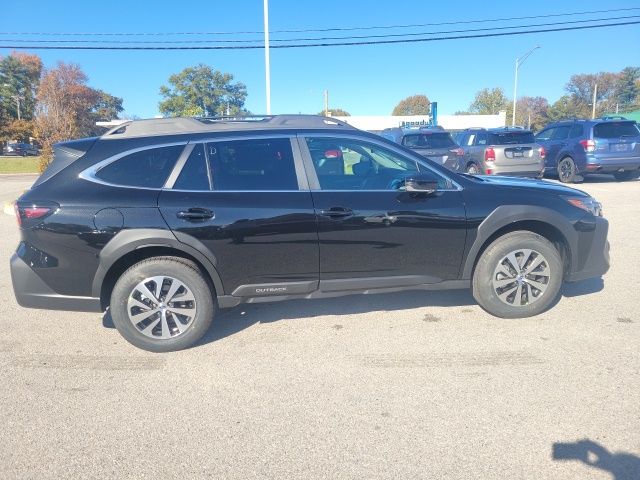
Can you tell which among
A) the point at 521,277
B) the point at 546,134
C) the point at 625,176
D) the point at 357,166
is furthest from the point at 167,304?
the point at 625,176

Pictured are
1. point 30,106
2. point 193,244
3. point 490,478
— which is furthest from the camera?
point 30,106

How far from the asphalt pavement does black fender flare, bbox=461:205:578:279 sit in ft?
2.04

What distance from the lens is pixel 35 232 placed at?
3.54 meters

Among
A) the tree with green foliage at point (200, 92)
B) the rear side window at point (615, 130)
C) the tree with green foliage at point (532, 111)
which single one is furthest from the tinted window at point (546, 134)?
the tree with green foliage at point (532, 111)

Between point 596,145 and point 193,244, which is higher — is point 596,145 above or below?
above

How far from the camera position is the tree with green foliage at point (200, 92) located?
67438 millimetres

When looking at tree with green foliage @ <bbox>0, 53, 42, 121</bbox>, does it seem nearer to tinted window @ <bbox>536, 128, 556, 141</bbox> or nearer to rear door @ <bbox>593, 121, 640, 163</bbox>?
tinted window @ <bbox>536, 128, 556, 141</bbox>

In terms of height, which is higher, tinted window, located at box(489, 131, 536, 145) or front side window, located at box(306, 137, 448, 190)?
tinted window, located at box(489, 131, 536, 145)

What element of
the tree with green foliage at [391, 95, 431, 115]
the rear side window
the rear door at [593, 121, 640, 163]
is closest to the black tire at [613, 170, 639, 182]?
the rear door at [593, 121, 640, 163]

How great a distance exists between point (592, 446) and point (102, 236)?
3.52m

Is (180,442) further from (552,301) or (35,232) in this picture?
(552,301)

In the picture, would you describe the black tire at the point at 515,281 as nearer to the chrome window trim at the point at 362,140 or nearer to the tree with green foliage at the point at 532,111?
the chrome window trim at the point at 362,140

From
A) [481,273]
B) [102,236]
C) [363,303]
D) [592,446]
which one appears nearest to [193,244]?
[102,236]

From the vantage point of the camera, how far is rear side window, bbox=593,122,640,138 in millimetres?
13617
